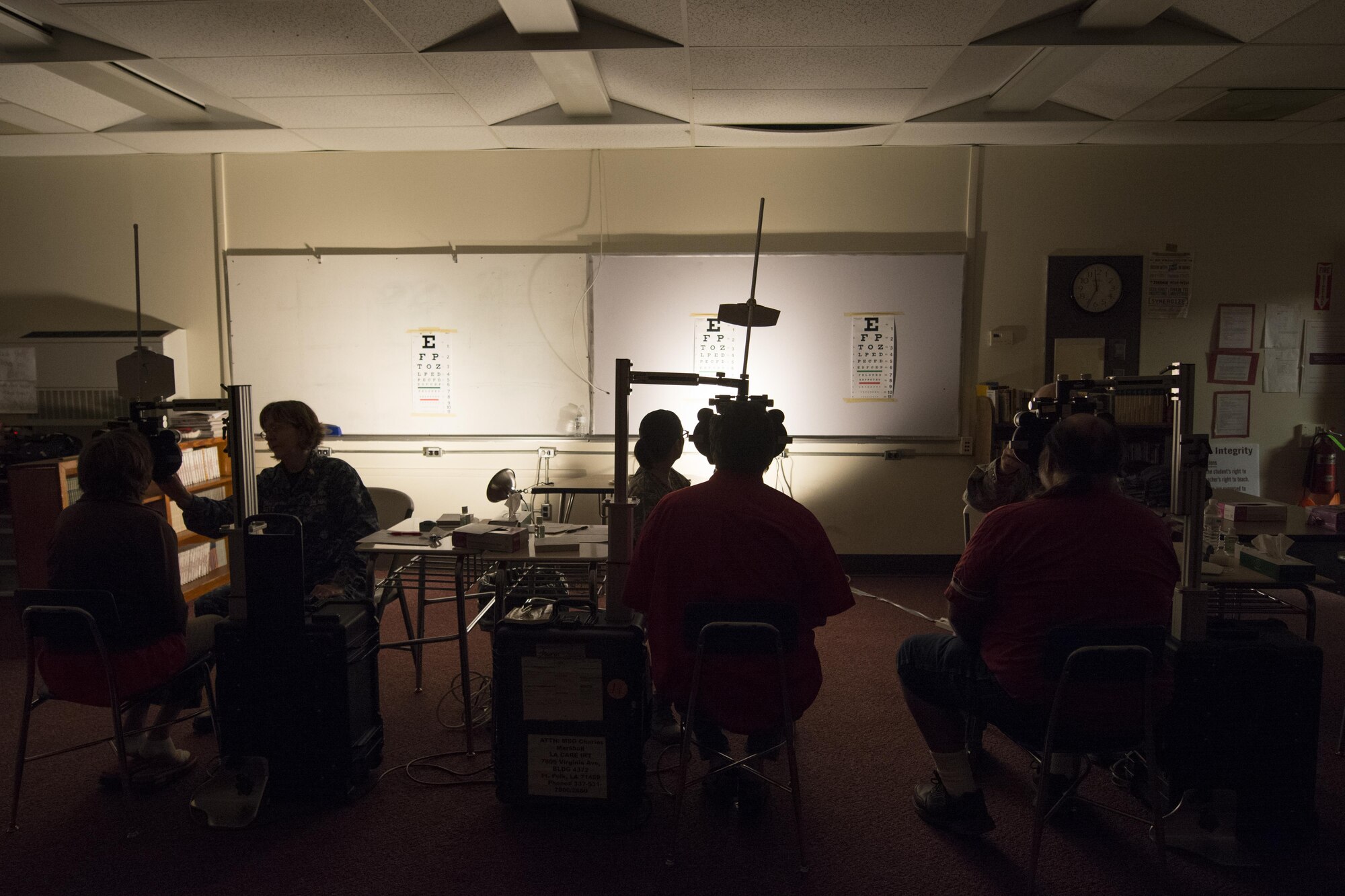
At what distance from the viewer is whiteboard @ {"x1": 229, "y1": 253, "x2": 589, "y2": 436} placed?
449cm

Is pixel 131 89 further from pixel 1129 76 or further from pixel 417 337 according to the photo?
pixel 1129 76

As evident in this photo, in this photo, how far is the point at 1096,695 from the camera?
1.75 m

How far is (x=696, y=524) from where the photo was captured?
1.88 metres

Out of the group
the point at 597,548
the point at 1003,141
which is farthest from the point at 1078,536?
the point at 1003,141

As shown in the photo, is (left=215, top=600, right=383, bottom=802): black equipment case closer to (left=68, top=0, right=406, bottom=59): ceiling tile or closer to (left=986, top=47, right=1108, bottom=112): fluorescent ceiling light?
(left=68, top=0, right=406, bottom=59): ceiling tile

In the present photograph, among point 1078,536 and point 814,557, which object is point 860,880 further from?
point 1078,536

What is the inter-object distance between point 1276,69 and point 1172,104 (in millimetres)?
447

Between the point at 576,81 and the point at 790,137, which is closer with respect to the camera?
the point at 576,81

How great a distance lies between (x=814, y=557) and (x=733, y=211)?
3036 mm

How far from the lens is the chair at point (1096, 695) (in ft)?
5.53

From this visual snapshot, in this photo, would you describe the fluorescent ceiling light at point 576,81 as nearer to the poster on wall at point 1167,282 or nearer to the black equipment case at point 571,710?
the black equipment case at point 571,710

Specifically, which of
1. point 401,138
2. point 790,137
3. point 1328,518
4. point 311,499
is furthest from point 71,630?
point 1328,518

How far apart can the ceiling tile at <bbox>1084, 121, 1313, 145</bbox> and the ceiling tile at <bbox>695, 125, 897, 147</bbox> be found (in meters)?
1.21

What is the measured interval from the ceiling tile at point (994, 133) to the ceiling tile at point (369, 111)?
2309mm
